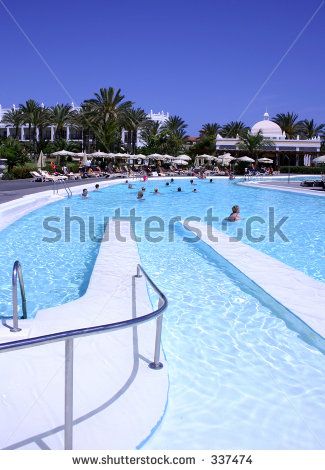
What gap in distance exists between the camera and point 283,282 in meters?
6.59

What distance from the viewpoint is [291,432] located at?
10.9 ft

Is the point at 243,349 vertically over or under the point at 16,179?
under

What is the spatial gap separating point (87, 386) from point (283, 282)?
12.9ft

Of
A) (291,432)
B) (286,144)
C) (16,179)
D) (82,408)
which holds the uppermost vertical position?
(286,144)

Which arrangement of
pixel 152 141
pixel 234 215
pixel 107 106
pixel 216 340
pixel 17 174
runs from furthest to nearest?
pixel 152 141, pixel 107 106, pixel 17 174, pixel 234 215, pixel 216 340

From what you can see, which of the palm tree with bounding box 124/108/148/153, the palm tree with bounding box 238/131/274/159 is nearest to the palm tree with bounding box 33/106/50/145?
the palm tree with bounding box 124/108/148/153

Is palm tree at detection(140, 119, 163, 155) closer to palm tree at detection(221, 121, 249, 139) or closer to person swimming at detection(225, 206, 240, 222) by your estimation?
palm tree at detection(221, 121, 249, 139)

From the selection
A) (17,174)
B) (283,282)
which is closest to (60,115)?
(17,174)

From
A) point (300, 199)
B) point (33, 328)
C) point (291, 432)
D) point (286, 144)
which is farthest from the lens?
point (286, 144)

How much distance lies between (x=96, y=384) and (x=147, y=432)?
683 millimetres

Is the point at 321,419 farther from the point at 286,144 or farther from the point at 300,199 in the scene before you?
the point at 286,144

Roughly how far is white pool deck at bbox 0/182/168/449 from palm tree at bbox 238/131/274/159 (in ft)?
142

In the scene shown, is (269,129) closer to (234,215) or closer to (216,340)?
(234,215)

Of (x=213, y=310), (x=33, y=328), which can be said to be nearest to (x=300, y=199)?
(x=213, y=310)
